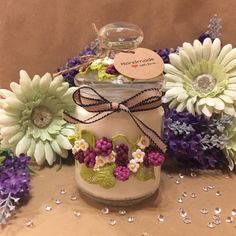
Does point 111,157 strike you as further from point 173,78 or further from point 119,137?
point 173,78

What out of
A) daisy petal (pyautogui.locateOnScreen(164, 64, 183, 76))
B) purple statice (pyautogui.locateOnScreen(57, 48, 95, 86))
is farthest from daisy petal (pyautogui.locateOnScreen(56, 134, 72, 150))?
daisy petal (pyautogui.locateOnScreen(164, 64, 183, 76))

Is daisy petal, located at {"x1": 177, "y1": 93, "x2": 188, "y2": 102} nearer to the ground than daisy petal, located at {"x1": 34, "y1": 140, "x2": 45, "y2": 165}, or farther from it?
farther from it

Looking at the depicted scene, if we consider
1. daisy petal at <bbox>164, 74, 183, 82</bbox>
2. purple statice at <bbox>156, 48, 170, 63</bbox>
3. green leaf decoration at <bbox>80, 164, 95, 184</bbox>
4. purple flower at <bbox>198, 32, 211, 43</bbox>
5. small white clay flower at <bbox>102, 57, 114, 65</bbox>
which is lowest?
green leaf decoration at <bbox>80, 164, 95, 184</bbox>

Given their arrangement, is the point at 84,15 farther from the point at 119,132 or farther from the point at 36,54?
the point at 119,132

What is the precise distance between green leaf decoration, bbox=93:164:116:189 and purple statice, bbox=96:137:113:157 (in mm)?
23

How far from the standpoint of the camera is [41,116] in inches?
29.4

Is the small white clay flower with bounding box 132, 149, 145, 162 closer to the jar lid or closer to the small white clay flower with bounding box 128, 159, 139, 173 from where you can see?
the small white clay flower with bounding box 128, 159, 139, 173

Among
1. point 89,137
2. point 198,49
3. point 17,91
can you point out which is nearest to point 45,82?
point 17,91

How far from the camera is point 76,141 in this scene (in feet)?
2.09

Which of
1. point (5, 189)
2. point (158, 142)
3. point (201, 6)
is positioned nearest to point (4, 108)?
point (5, 189)

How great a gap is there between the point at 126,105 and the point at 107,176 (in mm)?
104

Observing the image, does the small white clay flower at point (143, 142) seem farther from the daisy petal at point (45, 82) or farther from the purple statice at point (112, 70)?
the daisy petal at point (45, 82)

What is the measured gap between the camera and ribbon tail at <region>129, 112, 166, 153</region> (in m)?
0.61

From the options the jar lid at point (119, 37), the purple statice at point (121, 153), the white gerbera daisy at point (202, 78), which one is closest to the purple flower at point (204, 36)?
the white gerbera daisy at point (202, 78)
